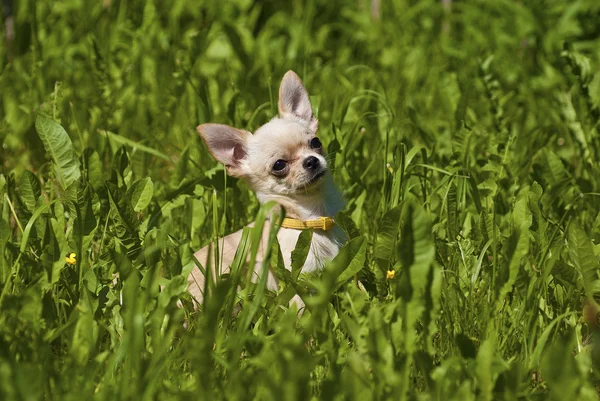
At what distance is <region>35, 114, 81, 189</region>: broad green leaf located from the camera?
10.9 feet

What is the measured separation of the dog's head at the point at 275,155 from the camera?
10.8 ft

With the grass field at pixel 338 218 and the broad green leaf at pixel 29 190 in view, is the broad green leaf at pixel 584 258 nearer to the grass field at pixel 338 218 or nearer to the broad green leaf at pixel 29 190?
the grass field at pixel 338 218

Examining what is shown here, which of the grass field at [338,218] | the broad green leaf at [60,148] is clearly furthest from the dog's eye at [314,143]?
the broad green leaf at [60,148]

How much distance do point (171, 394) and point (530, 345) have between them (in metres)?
1.02

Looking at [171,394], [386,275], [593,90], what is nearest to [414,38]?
[593,90]

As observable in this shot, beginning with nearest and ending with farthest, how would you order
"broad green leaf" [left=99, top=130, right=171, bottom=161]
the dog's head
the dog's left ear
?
the dog's head → the dog's left ear → "broad green leaf" [left=99, top=130, right=171, bottom=161]

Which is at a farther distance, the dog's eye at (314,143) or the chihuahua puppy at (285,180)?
the dog's eye at (314,143)

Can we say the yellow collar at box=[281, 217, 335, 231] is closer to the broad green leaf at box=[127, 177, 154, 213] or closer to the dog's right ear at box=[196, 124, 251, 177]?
the dog's right ear at box=[196, 124, 251, 177]

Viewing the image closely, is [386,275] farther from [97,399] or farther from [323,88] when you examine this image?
[323,88]

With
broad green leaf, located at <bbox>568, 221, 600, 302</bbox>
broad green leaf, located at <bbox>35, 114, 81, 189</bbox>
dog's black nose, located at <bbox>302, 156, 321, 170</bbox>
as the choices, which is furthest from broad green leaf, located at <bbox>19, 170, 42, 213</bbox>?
broad green leaf, located at <bbox>568, 221, 600, 302</bbox>

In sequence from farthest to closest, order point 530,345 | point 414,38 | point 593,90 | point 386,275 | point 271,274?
point 414,38 → point 593,90 → point 271,274 → point 386,275 → point 530,345

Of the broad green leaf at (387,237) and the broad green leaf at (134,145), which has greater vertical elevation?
the broad green leaf at (387,237)

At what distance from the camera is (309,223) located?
3260 mm

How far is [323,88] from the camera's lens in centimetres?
522
